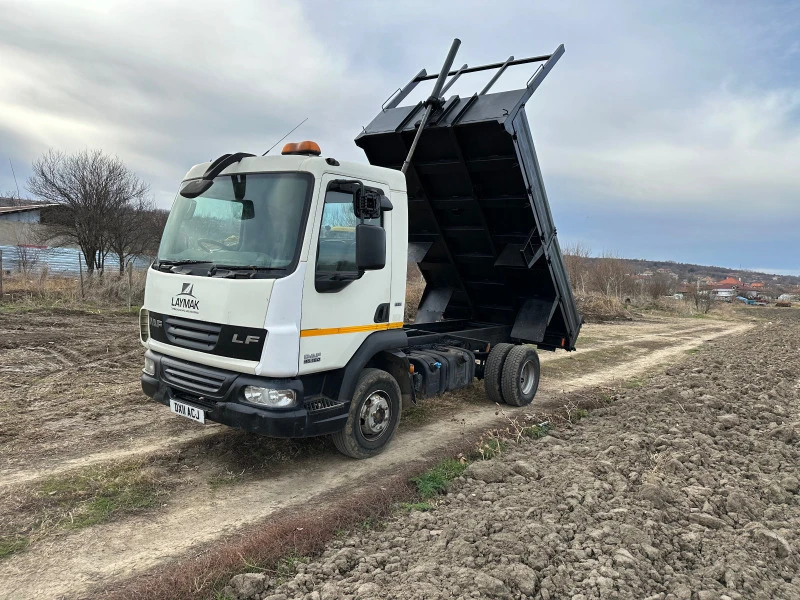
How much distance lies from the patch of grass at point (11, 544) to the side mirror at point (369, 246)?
297 centimetres

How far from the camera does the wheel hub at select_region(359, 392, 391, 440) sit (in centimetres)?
508

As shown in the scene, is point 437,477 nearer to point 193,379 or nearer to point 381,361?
point 381,361

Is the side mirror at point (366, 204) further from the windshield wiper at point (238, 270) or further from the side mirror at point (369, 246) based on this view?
the windshield wiper at point (238, 270)

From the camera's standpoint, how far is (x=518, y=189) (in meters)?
6.45

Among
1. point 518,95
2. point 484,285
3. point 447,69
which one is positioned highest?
point 447,69

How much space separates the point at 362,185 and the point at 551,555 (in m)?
3.14

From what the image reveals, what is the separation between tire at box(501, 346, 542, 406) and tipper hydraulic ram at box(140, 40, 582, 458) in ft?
1.89

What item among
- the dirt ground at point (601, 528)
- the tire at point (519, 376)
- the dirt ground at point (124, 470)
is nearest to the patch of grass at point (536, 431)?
the dirt ground at point (601, 528)

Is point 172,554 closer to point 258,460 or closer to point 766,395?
point 258,460

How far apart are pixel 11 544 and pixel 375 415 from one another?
2877 millimetres

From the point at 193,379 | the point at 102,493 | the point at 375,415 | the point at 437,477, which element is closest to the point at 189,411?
the point at 193,379

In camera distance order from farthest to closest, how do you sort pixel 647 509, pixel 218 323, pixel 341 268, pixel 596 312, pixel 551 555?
pixel 596 312 < pixel 341 268 < pixel 218 323 < pixel 647 509 < pixel 551 555

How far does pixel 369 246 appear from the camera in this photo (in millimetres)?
4410

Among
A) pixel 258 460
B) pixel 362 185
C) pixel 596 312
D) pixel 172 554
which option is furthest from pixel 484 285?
pixel 596 312
